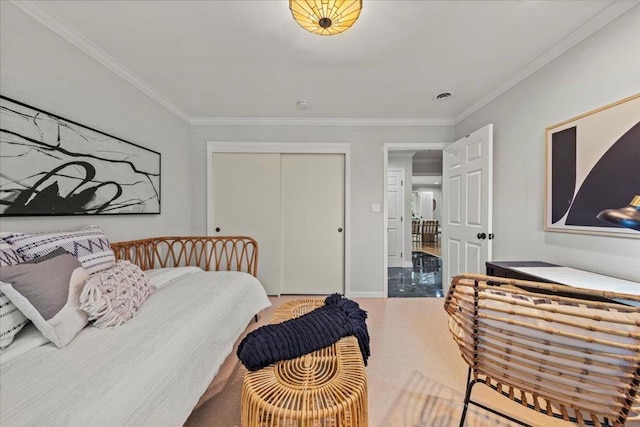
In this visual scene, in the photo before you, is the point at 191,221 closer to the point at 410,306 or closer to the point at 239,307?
the point at 239,307

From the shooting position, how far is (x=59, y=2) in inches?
56.7

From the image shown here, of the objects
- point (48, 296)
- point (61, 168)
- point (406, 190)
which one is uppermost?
point (406, 190)

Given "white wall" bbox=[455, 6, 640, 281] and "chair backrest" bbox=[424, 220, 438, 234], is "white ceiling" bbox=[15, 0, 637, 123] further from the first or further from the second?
"chair backrest" bbox=[424, 220, 438, 234]

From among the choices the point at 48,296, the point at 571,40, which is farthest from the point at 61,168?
the point at 571,40

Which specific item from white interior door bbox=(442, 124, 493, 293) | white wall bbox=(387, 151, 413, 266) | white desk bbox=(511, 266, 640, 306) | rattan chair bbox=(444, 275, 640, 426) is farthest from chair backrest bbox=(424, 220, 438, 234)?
rattan chair bbox=(444, 275, 640, 426)

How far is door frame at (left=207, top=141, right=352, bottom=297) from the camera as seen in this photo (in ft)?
10.6

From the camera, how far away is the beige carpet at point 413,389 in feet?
4.31

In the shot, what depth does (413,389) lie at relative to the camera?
154 centimetres

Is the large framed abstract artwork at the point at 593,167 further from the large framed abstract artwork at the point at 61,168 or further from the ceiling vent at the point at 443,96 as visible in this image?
the large framed abstract artwork at the point at 61,168

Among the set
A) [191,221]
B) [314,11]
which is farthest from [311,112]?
[191,221]

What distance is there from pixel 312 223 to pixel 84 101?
7.87ft

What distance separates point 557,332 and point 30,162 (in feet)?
8.52

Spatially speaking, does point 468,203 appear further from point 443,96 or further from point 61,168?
point 61,168

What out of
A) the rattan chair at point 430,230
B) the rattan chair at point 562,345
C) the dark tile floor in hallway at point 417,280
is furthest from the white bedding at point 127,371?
the rattan chair at point 430,230
